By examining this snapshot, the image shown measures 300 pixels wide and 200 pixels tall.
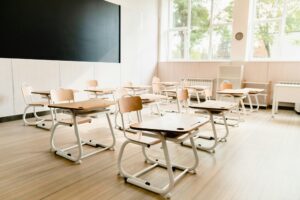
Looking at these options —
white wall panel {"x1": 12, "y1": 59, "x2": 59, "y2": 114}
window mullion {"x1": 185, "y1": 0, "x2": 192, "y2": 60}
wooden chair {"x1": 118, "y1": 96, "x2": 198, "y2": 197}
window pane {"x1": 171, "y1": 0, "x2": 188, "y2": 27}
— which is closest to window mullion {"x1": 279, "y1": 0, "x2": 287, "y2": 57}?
window mullion {"x1": 185, "y1": 0, "x2": 192, "y2": 60}

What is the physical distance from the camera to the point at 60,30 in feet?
18.0

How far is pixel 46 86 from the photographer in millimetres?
5363

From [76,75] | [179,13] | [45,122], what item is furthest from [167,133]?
[179,13]

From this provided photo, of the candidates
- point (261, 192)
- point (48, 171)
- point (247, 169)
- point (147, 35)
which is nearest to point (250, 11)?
point (147, 35)

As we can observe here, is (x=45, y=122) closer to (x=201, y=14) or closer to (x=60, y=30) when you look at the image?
(x=60, y=30)

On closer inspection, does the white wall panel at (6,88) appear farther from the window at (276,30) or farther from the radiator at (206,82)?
the window at (276,30)

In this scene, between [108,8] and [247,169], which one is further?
[108,8]

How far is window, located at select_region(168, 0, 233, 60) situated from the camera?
315 inches

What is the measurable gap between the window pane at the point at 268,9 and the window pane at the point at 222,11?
2.87ft

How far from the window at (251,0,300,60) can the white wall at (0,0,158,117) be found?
3.63 meters

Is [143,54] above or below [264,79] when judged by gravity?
above

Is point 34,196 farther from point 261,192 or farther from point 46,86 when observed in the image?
point 46,86

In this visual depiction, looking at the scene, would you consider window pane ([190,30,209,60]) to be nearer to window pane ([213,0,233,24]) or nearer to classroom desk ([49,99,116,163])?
window pane ([213,0,233,24])

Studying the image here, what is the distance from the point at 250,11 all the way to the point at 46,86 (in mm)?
6441
